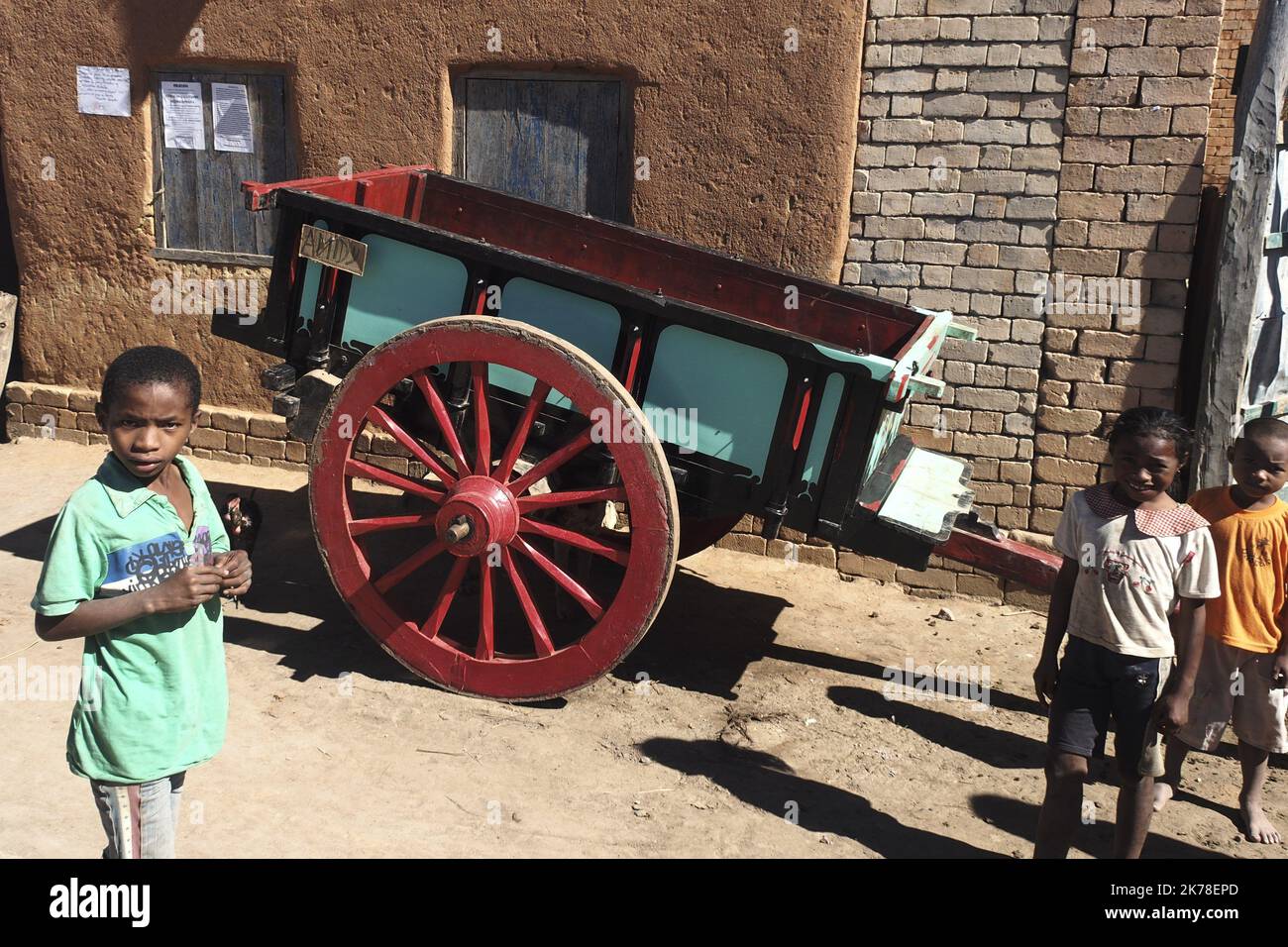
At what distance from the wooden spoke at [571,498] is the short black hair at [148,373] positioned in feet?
5.63

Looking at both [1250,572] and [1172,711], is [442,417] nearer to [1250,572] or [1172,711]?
[1172,711]

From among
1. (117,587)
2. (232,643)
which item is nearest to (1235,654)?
(117,587)

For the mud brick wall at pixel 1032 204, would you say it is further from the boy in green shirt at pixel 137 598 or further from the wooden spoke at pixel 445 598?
the boy in green shirt at pixel 137 598

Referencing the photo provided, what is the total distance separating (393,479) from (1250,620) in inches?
123

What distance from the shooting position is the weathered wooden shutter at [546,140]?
6.17m

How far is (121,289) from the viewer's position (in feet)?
23.5

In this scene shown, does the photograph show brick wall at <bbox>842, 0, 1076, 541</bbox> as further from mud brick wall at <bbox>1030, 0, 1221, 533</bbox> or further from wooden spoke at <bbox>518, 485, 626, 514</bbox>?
wooden spoke at <bbox>518, 485, 626, 514</bbox>

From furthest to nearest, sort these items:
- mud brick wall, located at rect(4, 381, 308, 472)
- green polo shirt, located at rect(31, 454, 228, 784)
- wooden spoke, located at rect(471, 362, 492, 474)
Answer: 1. mud brick wall, located at rect(4, 381, 308, 472)
2. wooden spoke, located at rect(471, 362, 492, 474)
3. green polo shirt, located at rect(31, 454, 228, 784)

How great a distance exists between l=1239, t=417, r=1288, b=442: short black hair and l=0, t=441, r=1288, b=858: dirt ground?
1.39 m

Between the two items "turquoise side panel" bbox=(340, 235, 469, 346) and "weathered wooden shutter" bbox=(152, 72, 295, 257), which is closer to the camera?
"turquoise side panel" bbox=(340, 235, 469, 346)

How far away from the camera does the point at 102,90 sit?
691 cm

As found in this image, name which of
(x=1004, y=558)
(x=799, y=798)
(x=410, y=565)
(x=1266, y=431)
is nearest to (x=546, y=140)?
(x=410, y=565)

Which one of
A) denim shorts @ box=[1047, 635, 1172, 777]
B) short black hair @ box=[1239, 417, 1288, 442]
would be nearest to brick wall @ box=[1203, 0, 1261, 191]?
short black hair @ box=[1239, 417, 1288, 442]

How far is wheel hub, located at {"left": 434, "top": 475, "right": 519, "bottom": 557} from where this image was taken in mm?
4055
